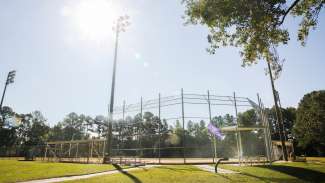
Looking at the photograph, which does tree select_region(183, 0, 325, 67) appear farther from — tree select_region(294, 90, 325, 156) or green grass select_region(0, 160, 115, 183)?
tree select_region(294, 90, 325, 156)

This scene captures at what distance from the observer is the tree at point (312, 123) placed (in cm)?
4256

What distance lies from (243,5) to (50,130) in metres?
84.1

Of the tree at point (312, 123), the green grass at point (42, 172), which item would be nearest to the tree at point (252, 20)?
the green grass at point (42, 172)

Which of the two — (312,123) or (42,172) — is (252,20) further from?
(312,123)

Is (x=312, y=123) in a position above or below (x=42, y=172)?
above

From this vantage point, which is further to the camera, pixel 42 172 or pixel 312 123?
pixel 312 123

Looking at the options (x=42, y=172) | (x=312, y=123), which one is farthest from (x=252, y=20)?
(x=312, y=123)

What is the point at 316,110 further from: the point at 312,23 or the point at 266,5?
the point at 266,5

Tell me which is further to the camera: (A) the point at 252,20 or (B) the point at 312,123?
(B) the point at 312,123

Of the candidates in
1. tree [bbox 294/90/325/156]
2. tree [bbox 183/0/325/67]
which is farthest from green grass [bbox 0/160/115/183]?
tree [bbox 294/90/325/156]

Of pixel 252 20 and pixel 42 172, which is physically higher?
pixel 252 20

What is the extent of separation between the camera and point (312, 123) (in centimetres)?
4366

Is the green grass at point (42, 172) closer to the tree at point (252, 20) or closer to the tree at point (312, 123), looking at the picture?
the tree at point (252, 20)

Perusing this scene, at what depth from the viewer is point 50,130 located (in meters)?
80.1
